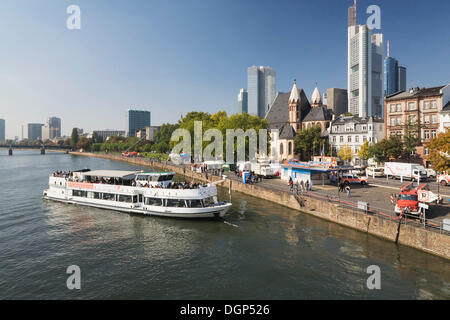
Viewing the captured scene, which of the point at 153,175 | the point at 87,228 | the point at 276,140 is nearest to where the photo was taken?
the point at 87,228

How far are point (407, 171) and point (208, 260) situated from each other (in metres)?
41.7

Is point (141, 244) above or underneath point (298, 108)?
underneath

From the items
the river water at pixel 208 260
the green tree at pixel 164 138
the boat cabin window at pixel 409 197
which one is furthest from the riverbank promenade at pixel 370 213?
the green tree at pixel 164 138

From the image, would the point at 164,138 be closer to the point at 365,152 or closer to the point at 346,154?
the point at 346,154

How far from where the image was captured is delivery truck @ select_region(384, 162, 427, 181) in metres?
48.7

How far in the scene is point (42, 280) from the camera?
20.0 metres

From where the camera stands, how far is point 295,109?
118 metres

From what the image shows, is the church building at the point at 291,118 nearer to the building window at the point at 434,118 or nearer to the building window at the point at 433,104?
the building window at the point at 433,104

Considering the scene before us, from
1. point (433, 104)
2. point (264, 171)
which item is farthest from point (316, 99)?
point (264, 171)

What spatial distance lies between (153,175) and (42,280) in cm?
1981

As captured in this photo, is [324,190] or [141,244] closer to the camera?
[141,244]
